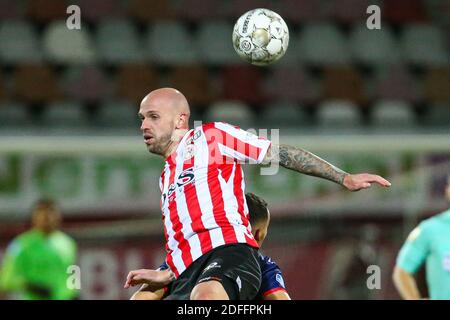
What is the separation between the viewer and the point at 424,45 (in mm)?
11625

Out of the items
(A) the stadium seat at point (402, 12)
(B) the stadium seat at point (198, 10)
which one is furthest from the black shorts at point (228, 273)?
(A) the stadium seat at point (402, 12)

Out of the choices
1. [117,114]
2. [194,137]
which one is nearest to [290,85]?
[117,114]

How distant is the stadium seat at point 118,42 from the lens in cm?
1097

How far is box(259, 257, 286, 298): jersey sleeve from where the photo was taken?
496 centimetres

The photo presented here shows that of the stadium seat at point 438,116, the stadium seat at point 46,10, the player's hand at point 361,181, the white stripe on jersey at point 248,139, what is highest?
Result: the stadium seat at point 46,10

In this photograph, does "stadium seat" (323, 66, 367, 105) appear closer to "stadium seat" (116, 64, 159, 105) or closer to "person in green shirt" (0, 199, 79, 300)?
"stadium seat" (116, 64, 159, 105)

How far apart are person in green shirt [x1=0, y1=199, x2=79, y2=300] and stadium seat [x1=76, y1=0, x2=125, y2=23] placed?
129 inches

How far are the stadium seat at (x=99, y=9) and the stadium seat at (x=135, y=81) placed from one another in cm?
92

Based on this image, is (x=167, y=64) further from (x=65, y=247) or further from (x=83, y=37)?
(x=65, y=247)

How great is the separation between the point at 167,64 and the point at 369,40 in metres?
2.45

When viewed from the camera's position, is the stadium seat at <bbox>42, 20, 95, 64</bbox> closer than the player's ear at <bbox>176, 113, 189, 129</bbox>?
No

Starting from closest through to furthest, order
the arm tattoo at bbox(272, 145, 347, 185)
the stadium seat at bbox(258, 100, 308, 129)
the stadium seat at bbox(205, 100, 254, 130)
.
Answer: the arm tattoo at bbox(272, 145, 347, 185) < the stadium seat at bbox(205, 100, 254, 130) < the stadium seat at bbox(258, 100, 308, 129)

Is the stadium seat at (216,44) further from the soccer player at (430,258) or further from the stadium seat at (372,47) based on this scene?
the soccer player at (430,258)

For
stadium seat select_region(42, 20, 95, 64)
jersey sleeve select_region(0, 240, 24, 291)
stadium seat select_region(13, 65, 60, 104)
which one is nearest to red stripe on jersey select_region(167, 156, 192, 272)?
jersey sleeve select_region(0, 240, 24, 291)
